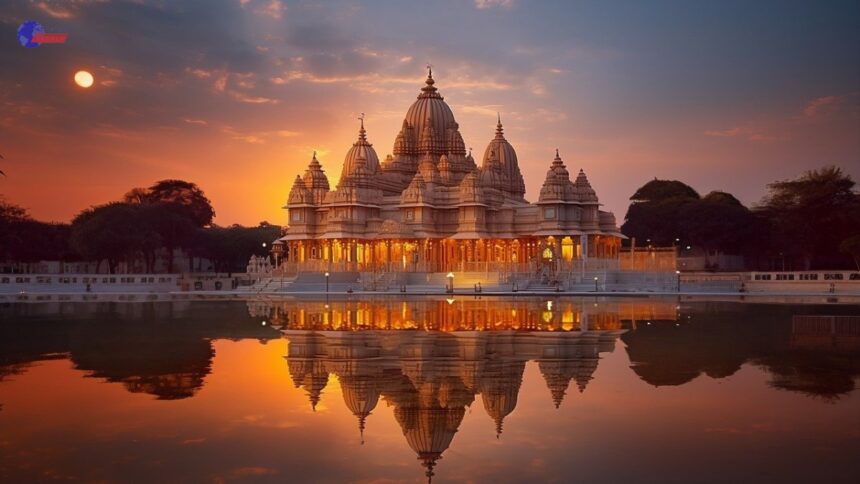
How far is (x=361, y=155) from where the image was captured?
74938 mm

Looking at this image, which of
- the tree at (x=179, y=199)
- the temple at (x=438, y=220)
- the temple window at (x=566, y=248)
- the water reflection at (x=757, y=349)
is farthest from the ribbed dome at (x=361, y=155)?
the water reflection at (x=757, y=349)

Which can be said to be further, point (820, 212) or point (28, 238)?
point (28, 238)

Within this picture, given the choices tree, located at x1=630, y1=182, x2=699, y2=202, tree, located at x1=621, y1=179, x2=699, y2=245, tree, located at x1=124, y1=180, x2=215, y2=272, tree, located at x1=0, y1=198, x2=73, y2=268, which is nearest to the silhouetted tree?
tree, located at x1=630, y1=182, x2=699, y2=202

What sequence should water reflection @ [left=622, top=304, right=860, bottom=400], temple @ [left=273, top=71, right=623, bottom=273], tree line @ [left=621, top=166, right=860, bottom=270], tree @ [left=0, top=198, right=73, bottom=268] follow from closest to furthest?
water reflection @ [left=622, top=304, right=860, bottom=400] → temple @ [left=273, top=71, right=623, bottom=273] → tree line @ [left=621, top=166, right=860, bottom=270] → tree @ [left=0, top=198, right=73, bottom=268]

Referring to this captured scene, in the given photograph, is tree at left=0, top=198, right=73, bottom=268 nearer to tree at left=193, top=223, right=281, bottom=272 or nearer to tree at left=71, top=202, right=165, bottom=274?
tree at left=71, top=202, right=165, bottom=274

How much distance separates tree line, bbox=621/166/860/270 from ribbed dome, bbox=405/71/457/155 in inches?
1153

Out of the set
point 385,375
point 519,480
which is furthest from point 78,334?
point 519,480

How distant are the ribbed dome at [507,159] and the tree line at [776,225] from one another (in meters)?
19.4

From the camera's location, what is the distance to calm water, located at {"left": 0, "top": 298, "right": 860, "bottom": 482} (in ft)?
30.2

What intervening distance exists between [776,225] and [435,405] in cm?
7745

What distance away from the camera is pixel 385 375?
1550 centimetres

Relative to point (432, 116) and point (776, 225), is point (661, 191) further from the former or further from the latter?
point (432, 116)

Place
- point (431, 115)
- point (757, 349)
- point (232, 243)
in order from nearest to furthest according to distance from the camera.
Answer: point (757, 349)
point (431, 115)
point (232, 243)

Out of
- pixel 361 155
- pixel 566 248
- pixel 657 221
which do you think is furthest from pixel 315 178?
pixel 657 221
